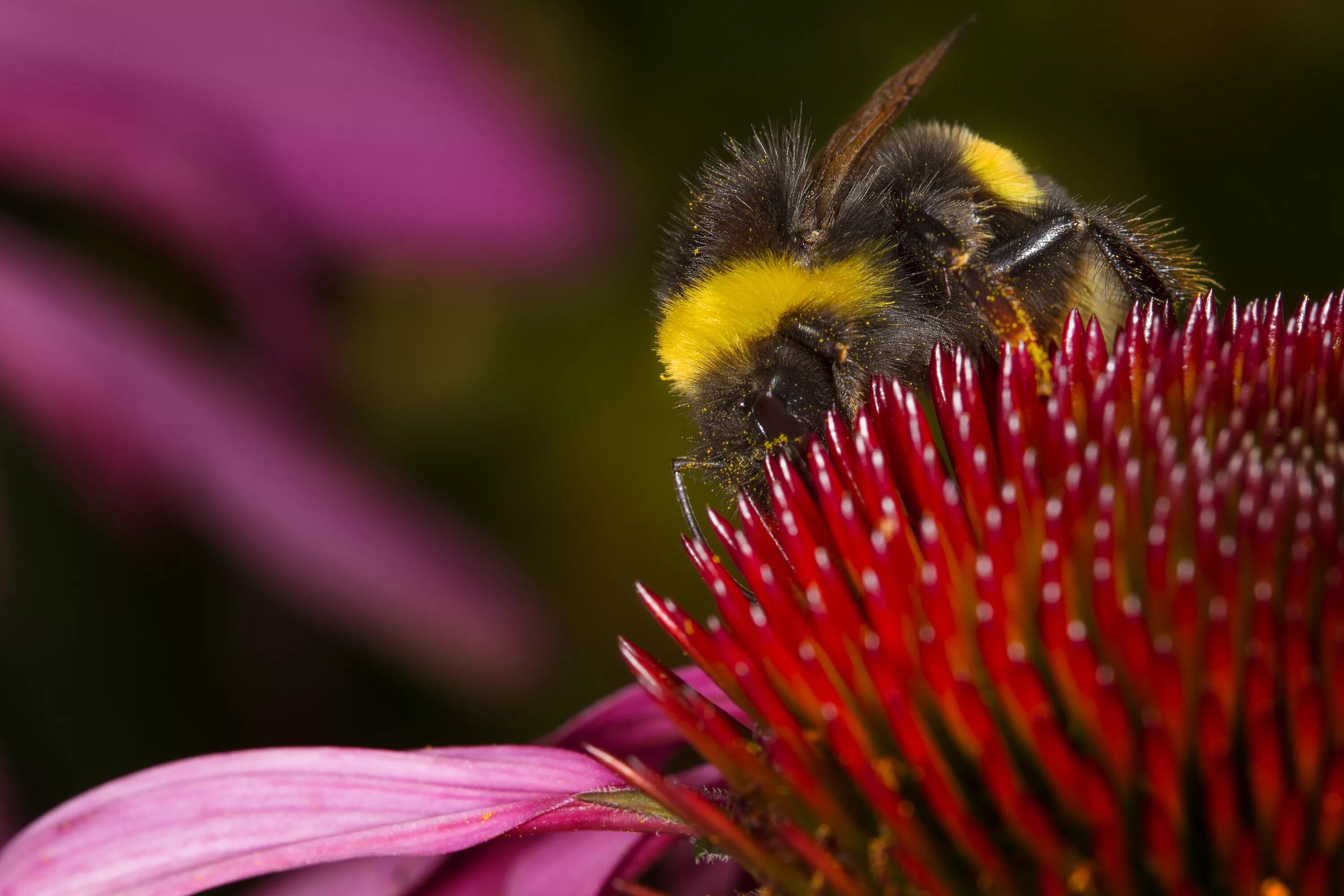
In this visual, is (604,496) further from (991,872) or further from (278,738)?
(991,872)

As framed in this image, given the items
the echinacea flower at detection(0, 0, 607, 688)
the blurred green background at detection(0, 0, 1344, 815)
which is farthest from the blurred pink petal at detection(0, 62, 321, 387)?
the blurred green background at detection(0, 0, 1344, 815)

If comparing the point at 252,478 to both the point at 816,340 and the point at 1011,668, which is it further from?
the point at 1011,668

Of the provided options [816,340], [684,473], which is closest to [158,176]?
[684,473]

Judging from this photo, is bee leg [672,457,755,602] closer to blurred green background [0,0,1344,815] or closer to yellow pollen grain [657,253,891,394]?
yellow pollen grain [657,253,891,394]

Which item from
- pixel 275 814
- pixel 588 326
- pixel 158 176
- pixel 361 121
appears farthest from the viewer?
pixel 588 326

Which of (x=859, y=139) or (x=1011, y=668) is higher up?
(x=859, y=139)

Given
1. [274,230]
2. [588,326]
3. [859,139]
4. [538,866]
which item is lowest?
[538,866]

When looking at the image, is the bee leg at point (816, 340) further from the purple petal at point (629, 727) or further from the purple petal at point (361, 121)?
the purple petal at point (361, 121)
